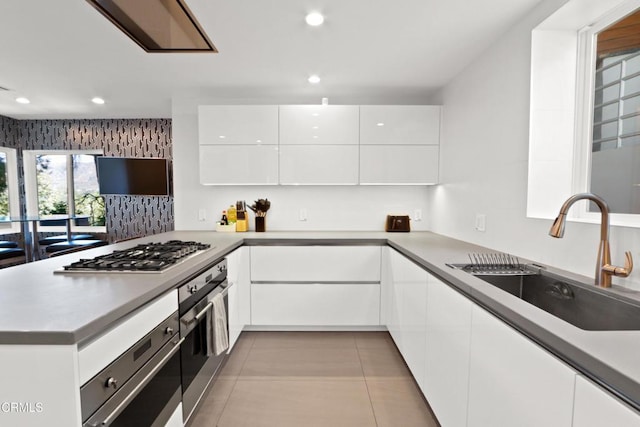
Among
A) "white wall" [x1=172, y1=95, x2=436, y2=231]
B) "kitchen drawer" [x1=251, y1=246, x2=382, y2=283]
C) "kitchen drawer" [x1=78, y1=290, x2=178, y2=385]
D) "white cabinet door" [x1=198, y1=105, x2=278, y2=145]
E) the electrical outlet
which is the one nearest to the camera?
"kitchen drawer" [x1=78, y1=290, x2=178, y2=385]

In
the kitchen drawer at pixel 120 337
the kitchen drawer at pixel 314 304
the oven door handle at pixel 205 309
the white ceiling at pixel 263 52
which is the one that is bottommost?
the kitchen drawer at pixel 314 304

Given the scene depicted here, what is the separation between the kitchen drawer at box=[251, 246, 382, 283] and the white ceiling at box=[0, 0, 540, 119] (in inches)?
59.6

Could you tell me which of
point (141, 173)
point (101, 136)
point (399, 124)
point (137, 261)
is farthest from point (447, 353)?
point (101, 136)

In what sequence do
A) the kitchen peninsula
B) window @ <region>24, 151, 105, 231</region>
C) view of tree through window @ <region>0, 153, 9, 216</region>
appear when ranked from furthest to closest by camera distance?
window @ <region>24, 151, 105, 231</region>
view of tree through window @ <region>0, 153, 9, 216</region>
the kitchen peninsula

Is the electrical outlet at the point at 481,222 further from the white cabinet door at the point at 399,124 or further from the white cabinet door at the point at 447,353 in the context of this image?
the white cabinet door at the point at 399,124

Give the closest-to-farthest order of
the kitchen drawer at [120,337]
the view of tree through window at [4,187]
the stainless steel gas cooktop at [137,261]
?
1. the kitchen drawer at [120,337]
2. the stainless steel gas cooktop at [137,261]
3. the view of tree through window at [4,187]

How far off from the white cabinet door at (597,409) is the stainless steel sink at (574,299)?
569mm

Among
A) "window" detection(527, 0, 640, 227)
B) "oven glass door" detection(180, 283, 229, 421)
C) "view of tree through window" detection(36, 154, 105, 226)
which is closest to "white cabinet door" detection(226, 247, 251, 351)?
"oven glass door" detection(180, 283, 229, 421)

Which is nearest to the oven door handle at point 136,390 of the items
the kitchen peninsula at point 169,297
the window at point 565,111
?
the kitchen peninsula at point 169,297

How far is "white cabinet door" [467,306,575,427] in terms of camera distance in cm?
78

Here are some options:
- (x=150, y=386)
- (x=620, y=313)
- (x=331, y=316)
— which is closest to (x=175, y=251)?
(x=150, y=386)

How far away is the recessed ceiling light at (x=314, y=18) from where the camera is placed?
1793 millimetres

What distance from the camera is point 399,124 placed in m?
2.99

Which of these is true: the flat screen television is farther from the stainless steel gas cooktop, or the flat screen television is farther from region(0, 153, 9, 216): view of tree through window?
the stainless steel gas cooktop
